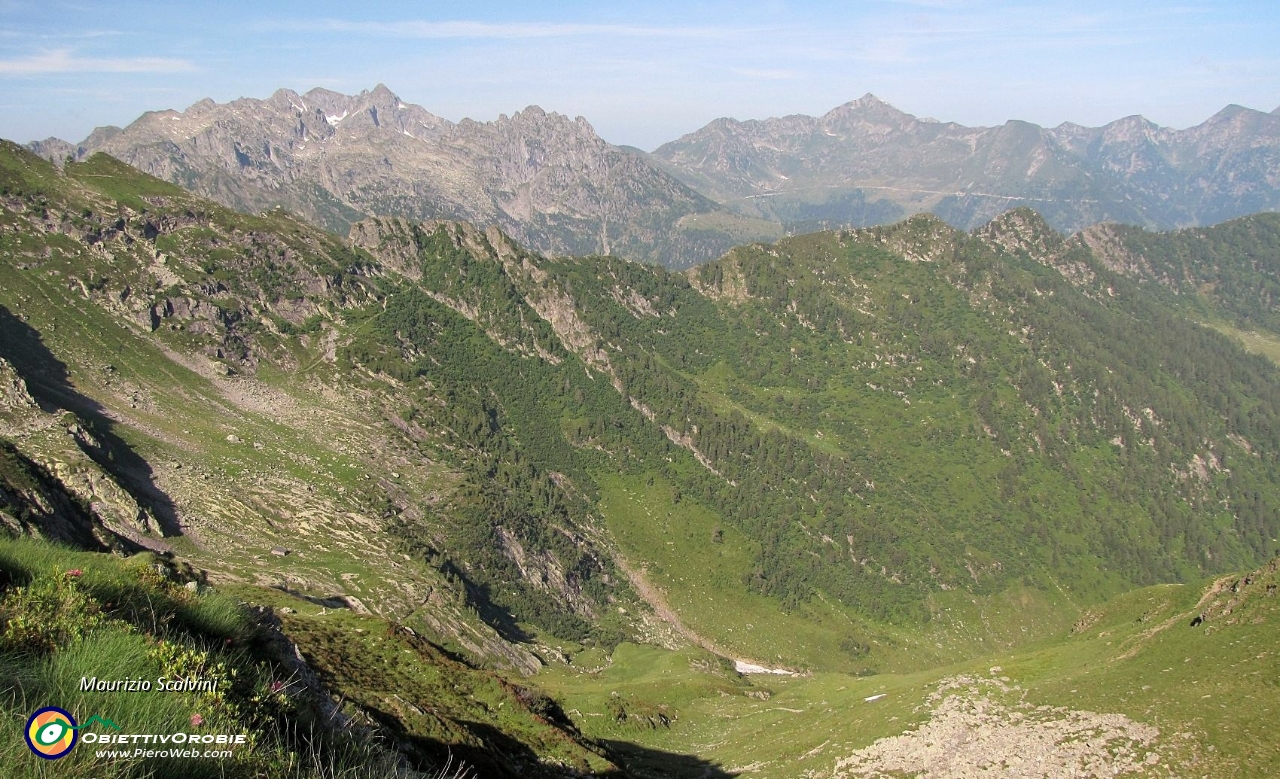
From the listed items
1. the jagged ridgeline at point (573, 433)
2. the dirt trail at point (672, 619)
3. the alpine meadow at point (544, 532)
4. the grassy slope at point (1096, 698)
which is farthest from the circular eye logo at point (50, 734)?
the dirt trail at point (672, 619)

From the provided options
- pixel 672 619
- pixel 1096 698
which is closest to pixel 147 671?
pixel 1096 698

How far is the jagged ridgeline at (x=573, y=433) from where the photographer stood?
339ft

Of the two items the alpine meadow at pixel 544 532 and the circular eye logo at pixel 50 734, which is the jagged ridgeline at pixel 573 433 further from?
the circular eye logo at pixel 50 734

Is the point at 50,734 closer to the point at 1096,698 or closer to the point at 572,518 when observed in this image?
the point at 1096,698

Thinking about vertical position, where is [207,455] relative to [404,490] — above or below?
above

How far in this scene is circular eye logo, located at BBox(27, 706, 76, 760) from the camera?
14.0ft

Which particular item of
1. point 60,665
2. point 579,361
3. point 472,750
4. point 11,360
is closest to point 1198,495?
point 579,361

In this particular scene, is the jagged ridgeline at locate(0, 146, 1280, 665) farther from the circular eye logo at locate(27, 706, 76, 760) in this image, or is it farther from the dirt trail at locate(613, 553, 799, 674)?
the circular eye logo at locate(27, 706, 76, 760)

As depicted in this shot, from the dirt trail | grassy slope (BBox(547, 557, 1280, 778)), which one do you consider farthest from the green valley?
the dirt trail

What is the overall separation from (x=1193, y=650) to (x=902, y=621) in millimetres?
93393

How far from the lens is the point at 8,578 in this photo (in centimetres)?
896

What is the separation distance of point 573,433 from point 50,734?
152 meters

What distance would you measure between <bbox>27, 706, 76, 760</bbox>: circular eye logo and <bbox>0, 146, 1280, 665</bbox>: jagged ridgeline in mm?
77609

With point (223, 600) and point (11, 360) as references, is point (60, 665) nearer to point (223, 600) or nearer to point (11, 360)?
point (223, 600)
